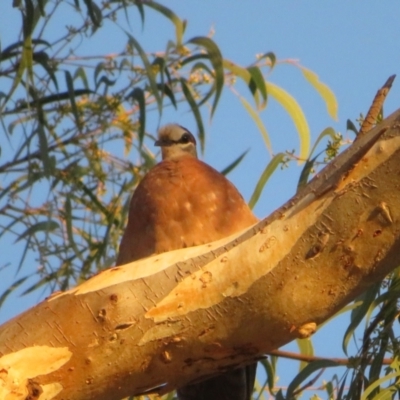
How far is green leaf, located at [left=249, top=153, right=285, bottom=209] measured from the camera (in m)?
2.68

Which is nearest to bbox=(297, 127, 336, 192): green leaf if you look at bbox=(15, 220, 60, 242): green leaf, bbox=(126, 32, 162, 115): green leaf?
bbox=(126, 32, 162, 115): green leaf

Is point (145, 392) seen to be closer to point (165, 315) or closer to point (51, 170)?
point (165, 315)

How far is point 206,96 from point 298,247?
1.55m

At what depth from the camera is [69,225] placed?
304 cm

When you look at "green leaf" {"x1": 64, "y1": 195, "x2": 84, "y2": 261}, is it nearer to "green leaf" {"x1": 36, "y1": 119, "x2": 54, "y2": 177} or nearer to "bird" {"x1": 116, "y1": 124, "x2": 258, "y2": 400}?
"green leaf" {"x1": 36, "y1": 119, "x2": 54, "y2": 177}

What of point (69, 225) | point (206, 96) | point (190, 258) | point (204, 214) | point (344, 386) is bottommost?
point (344, 386)

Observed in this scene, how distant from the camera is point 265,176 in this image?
8.99 ft

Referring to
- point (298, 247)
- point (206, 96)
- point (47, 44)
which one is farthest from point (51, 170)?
point (298, 247)

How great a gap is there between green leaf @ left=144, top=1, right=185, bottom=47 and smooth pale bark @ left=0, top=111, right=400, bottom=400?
4.60 ft

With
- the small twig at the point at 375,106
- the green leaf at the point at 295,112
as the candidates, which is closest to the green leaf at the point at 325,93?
the green leaf at the point at 295,112

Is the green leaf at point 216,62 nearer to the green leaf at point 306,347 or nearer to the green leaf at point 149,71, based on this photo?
the green leaf at point 149,71

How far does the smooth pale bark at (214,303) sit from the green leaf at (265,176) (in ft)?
2.67

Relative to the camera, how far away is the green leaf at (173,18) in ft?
10.4

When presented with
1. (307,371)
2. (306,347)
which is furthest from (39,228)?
(307,371)
